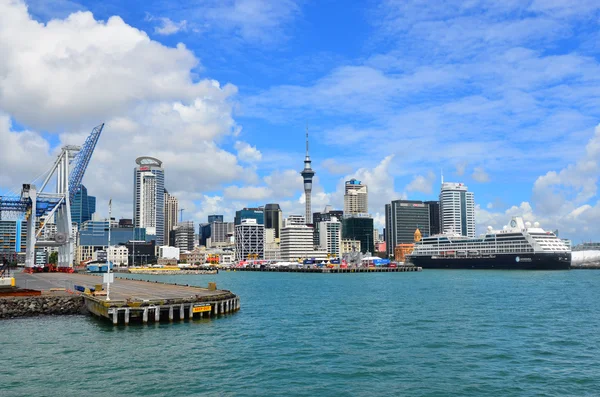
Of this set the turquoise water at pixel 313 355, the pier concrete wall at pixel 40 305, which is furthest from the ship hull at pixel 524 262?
the pier concrete wall at pixel 40 305

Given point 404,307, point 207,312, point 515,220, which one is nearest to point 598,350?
point 404,307

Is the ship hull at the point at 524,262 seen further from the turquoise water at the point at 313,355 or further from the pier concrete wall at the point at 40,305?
the pier concrete wall at the point at 40,305

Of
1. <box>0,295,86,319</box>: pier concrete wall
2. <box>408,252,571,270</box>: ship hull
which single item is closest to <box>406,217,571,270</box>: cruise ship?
<box>408,252,571,270</box>: ship hull

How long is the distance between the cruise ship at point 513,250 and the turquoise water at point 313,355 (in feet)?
385

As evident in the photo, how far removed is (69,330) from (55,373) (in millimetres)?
14400

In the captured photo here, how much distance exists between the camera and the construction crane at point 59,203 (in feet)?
391

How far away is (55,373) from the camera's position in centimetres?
2736

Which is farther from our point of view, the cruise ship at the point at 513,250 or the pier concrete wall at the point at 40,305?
the cruise ship at the point at 513,250

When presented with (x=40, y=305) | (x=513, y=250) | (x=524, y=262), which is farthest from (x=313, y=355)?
(x=513, y=250)

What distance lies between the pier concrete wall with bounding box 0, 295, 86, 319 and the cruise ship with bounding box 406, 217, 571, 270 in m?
141

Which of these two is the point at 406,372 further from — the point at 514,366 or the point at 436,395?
the point at 514,366

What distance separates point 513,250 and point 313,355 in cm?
14965

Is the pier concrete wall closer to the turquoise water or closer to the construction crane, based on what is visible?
the turquoise water

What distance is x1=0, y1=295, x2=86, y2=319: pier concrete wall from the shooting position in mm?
48062
